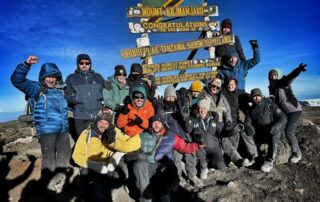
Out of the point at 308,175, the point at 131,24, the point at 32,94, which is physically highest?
the point at 131,24

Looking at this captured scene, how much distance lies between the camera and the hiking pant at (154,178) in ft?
19.1

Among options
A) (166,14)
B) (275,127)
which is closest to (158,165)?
(275,127)

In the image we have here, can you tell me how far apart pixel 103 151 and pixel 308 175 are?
5.65 m

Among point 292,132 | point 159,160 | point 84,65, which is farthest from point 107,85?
point 292,132

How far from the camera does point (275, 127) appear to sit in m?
7.64

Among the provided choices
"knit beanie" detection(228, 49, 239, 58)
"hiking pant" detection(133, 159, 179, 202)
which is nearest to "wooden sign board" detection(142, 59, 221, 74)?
"knit beanie" detection(228, 49, 239, 58)

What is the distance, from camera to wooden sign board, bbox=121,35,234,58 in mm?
10367

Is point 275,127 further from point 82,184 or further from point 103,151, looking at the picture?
point 82,184

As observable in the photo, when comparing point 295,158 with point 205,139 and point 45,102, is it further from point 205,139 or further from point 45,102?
point 45,102

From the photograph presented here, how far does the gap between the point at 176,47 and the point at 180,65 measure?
0.77m

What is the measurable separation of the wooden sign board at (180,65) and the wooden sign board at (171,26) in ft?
4.59

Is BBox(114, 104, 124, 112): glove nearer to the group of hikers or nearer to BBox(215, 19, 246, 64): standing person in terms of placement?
the group of hikers

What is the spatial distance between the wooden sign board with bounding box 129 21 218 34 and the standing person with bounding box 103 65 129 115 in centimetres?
313

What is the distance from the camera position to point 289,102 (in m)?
8.12
